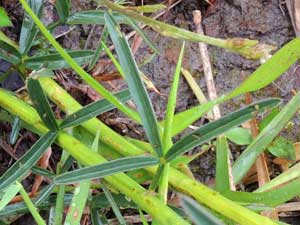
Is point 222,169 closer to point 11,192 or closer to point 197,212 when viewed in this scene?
point 11,192

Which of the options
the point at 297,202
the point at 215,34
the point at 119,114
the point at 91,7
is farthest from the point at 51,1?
the point at 297,202

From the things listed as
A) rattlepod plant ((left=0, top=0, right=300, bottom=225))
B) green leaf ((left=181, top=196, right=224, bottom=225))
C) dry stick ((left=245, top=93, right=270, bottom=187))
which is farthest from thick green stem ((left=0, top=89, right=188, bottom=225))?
dry stick ((left=245, top=93, right=270, bottom=187))

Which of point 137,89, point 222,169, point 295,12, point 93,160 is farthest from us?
point 295,12

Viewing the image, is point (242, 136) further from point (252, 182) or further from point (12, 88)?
point (12, 88)

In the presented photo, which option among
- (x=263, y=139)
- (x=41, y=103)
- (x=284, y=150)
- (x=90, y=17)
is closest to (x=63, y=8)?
(x=90, y=17)

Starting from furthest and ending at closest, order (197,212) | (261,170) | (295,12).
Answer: (295,12) → (261,170) → (197,212)

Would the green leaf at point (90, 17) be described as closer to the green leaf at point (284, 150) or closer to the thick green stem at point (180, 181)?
the thick green stem at point (180, 181)

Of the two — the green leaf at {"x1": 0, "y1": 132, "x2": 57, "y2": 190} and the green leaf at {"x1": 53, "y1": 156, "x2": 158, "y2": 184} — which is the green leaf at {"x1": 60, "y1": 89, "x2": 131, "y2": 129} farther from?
the green leaf at {"x1": 53, "y1": 156, "x2": 158, "y2": 184}
